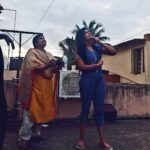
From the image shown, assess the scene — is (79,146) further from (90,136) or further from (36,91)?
(36,91)

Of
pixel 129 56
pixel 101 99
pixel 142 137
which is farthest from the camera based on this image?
pixel 129 56

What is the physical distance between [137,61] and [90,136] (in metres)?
15.4

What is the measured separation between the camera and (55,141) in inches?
232

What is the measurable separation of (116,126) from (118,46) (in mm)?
15330

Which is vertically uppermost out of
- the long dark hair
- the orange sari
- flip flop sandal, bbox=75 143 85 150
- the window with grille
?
the window with grille

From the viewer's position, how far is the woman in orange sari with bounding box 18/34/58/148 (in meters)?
5.68

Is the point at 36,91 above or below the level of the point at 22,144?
above

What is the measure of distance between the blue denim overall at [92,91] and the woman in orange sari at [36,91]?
0.62 metres

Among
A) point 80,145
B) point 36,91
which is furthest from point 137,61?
point 80,145

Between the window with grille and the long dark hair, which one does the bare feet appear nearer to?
the long dark hair

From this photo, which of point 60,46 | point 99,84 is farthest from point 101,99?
point 60,46

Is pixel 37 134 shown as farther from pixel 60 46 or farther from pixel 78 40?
pixel 60 46

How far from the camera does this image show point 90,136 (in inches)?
250

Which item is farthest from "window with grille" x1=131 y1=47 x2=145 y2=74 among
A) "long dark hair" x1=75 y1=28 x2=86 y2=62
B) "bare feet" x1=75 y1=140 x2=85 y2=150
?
"bare feet" x1=75 y1=140 x2=85 y2=150
